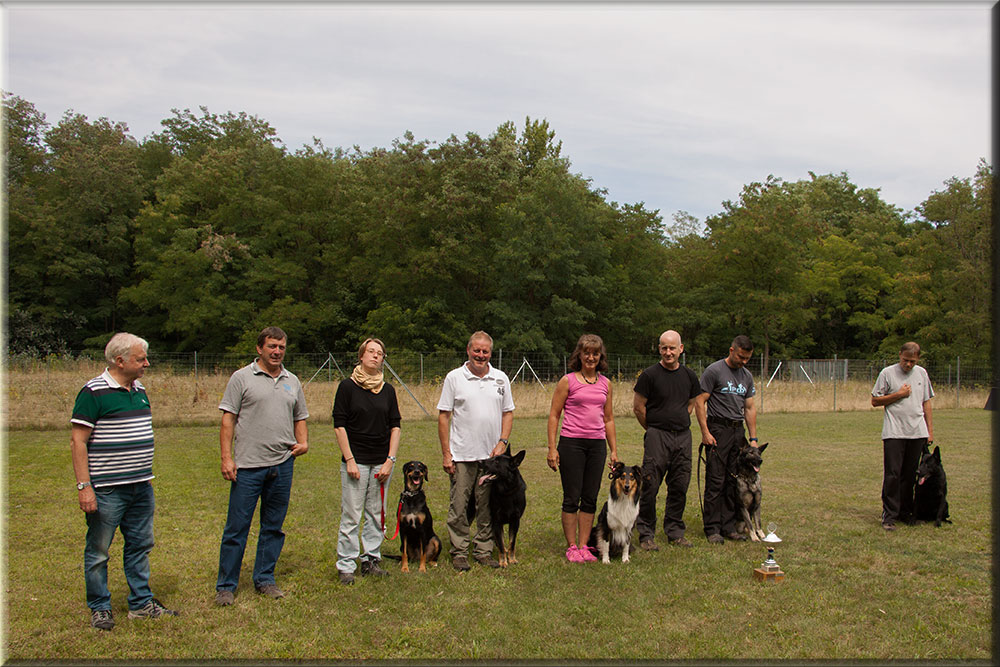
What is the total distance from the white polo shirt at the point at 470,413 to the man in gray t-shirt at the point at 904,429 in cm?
413

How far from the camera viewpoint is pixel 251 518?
496 centimetres

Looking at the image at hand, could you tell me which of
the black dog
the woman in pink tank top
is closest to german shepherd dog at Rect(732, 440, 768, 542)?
the woman in pink tank top

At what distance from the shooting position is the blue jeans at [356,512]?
17.7 ft

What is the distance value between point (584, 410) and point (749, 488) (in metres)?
1.99

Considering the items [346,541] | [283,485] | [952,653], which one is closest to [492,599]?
[346,541]

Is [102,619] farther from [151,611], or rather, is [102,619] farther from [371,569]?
[371,569]

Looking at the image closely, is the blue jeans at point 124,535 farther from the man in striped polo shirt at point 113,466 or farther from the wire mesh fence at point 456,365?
the wire mesh fence at point 456,365

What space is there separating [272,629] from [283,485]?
99cm

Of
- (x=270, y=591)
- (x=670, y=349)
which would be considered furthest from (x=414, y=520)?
(x=670, y=349)

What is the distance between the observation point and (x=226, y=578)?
16.2 ft

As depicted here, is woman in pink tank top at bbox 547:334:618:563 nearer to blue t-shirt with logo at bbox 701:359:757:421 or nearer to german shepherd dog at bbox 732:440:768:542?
blue t-shirt with logo at bbox 701:359:757:421

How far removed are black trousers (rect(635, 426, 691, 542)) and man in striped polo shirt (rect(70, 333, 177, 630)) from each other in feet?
13.2

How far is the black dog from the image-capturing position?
7188 mm

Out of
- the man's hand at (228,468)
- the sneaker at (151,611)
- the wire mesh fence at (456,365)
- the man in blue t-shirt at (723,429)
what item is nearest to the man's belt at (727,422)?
the man in blue t-shirt at (723,429)
